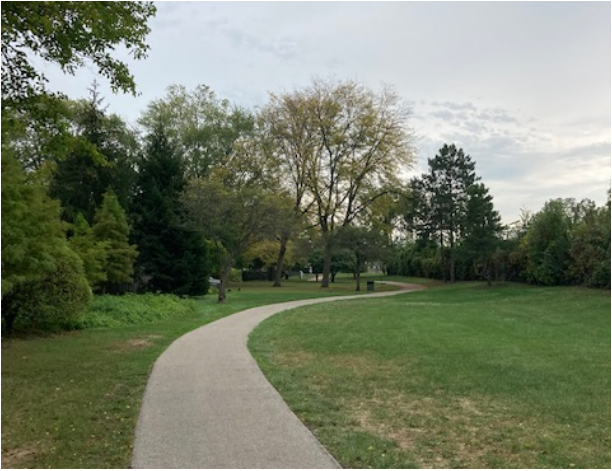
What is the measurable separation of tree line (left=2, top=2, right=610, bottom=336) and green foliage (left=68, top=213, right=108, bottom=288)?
77 mm

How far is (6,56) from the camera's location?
769cm

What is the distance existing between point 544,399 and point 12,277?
1006cm

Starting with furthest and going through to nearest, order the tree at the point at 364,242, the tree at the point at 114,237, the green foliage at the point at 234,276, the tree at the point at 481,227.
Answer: the green foliage at the point at 234,276 → the tree at the point at 364,242 → the tree at the point at 481,227 → the tree at the point at 114,237

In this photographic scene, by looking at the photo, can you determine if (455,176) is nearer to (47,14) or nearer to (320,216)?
(320,216)

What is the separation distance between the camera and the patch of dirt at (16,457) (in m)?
4.62

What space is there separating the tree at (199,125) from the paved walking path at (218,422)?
120ft

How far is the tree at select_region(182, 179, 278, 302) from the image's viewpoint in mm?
26016

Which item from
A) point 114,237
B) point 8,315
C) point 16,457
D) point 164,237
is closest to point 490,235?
point 164,237

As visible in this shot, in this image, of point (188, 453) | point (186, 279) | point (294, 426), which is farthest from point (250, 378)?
point (186, 279)

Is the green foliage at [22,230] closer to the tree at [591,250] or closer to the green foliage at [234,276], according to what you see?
the tree at [591,250]

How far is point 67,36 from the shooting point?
7508 millimetres

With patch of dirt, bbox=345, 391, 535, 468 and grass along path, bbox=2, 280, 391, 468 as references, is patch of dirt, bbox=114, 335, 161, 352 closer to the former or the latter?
grass along path, bbox=2, 280, 391, 468

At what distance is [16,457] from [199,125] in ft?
142

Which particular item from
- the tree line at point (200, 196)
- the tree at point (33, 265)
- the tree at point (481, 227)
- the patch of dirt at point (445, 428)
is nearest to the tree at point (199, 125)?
the tree line at point (200, 196)
